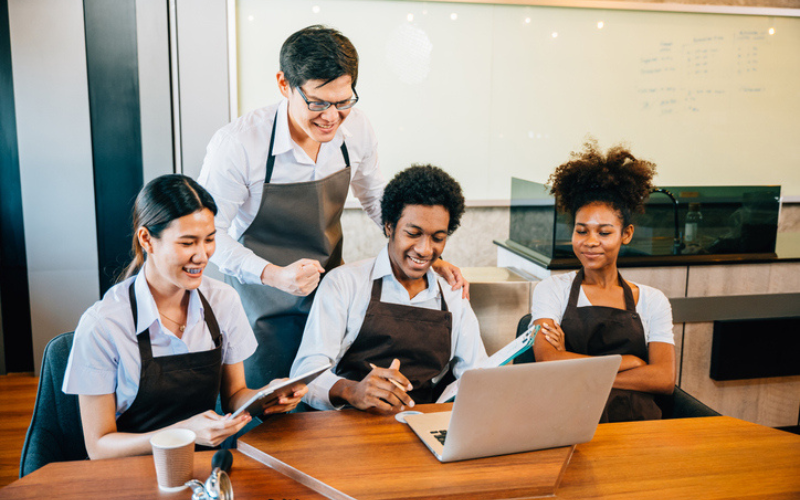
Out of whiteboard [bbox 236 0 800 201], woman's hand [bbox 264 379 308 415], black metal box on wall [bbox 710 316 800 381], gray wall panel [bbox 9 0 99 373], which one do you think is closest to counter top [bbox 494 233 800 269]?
black metal box on wall [bbox 710 316 800 381]

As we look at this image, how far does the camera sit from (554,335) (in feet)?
6.47

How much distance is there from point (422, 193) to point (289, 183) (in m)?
0.44

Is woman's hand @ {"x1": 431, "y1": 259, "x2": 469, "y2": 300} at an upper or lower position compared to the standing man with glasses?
lower

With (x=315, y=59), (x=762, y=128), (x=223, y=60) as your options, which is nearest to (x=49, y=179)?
(x=223, y=60)

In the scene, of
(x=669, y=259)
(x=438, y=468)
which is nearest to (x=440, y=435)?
(x=438, y=468)

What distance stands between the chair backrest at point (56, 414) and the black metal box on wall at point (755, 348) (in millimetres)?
2399

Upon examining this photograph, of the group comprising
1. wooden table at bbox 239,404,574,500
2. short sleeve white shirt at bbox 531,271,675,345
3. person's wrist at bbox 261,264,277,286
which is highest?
person's wrist at bbox 261,264,277,286

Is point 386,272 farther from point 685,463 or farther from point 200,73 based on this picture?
point 200,73

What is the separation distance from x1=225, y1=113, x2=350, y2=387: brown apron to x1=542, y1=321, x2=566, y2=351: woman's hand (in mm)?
747

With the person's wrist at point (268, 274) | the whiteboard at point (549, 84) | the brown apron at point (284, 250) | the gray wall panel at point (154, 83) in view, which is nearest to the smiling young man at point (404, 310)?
the person's wrist at point (268, 274)

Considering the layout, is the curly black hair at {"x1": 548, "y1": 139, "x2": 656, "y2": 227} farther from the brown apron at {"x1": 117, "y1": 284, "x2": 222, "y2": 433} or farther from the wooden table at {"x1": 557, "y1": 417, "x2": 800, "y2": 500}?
the brown apron at {"x1": 117, "y1": 284, "x2": 222, "y2": 433}

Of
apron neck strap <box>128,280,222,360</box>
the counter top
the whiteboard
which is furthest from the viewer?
the whiteboard

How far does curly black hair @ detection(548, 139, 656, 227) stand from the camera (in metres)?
2.11

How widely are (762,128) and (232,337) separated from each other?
14.2 ft
